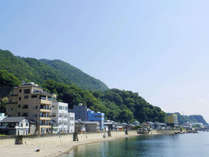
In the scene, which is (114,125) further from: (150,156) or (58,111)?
(150,156)

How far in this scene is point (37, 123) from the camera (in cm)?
7831

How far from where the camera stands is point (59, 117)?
9150 centimetres

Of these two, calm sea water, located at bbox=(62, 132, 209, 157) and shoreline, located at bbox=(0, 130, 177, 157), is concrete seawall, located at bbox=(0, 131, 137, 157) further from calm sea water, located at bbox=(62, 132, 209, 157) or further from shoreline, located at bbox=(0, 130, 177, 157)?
calm sea water, located at bbox=(62, 132, 209, 157)

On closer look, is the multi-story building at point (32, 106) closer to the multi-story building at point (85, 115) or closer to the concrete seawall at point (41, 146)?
the concrete seawall at point (41, 146)

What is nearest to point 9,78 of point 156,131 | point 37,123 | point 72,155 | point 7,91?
point 7,91

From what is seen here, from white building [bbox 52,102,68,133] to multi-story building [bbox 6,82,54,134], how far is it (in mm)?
5465

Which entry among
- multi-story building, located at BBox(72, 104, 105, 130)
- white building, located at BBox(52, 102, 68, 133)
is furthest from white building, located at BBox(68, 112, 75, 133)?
multi-story building, located at BBox(72, 104, 105, 130)

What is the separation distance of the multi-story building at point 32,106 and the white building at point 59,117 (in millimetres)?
5465

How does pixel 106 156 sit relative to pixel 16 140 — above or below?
below

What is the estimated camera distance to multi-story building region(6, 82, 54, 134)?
79.1 meters

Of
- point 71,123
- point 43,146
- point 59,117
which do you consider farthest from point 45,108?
point 43,146

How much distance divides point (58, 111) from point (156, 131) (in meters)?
116

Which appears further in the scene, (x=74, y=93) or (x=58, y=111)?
(x=74, y=93)

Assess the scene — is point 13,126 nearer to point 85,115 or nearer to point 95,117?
point 85,115
